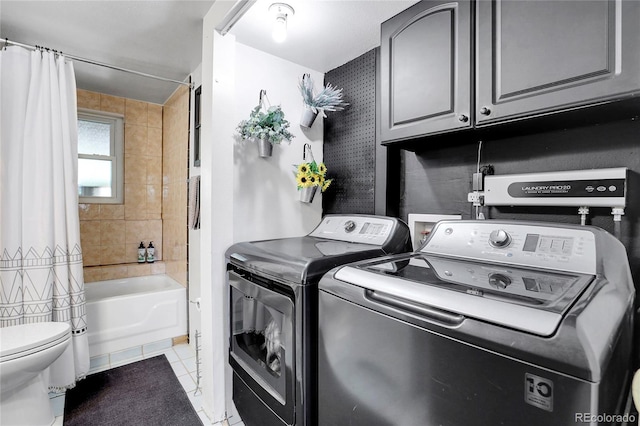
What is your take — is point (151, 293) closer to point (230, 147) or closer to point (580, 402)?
point (230, 147)

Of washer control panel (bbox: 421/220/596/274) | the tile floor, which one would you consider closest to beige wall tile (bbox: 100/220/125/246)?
the tile floor

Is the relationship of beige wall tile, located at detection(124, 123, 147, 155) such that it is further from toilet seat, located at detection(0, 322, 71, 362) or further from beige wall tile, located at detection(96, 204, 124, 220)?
toilet seat, located at detection(0, 322, 71, 362)

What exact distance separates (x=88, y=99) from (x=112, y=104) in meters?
0.20

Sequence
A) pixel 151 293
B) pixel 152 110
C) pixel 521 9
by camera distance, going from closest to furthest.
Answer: pixel 521 9, pixel 151 293, pixel 152 110

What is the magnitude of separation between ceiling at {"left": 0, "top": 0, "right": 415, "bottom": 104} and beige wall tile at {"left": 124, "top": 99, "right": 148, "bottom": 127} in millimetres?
786

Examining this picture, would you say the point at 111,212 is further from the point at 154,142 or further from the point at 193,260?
the point at 193,260

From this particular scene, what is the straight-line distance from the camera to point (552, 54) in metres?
0.91

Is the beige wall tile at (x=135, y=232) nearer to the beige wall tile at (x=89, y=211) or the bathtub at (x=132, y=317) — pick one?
the beige wall tile at (x=89, y=211)

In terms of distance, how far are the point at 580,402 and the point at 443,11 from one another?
132cm

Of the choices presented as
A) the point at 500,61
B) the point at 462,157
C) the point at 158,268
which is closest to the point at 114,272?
the point at 158,268

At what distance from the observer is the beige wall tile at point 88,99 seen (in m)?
2.95

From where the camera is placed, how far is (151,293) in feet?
8.45

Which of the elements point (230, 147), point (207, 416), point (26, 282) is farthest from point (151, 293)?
point (230, 147)

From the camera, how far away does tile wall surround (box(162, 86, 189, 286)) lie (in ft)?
8.97
